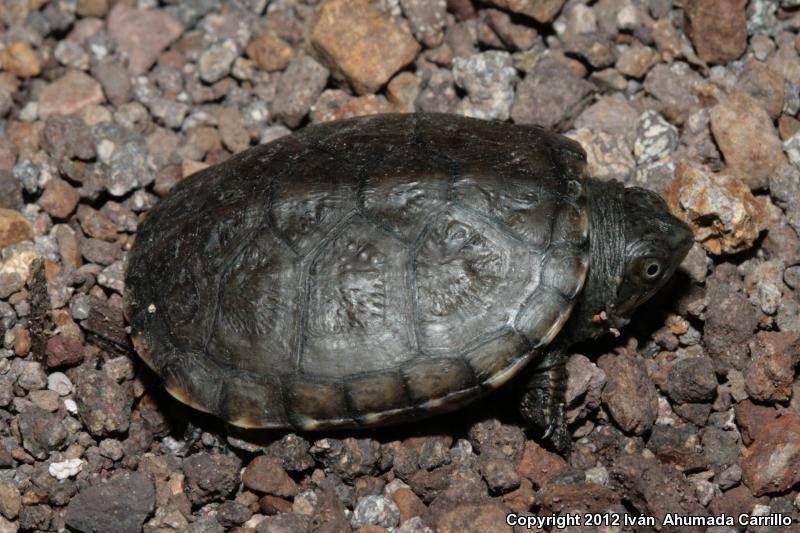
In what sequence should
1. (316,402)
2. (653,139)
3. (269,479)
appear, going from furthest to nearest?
1. (653,139)
2. (269,479)
3. (316,402)

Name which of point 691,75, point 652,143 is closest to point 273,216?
point 652,143

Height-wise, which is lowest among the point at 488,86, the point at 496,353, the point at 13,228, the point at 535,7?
the point at 13,228

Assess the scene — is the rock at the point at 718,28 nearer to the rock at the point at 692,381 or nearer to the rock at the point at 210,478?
the rock at the point at 692,381

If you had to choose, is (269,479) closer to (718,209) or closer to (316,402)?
(316,402)

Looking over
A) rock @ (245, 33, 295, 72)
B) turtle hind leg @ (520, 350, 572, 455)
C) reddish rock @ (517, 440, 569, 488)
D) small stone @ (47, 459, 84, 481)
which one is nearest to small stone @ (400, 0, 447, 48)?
rock @ (245, 33, 295, 72)

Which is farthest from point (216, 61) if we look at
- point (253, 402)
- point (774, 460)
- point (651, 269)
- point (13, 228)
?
point (774, 460)

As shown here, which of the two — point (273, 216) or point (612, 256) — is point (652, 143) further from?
point (273, 216)

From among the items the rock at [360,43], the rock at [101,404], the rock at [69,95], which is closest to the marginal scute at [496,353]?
the rock at [101,404]
